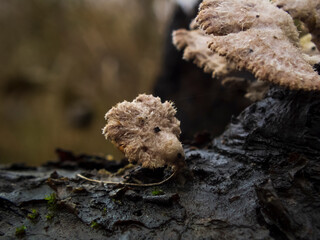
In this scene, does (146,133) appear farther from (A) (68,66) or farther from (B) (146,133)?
(A) (68,66)

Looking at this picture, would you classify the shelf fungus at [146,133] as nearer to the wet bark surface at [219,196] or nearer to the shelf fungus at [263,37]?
the wet bark surface at [219,196]

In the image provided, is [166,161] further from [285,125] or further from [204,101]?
[204,101]

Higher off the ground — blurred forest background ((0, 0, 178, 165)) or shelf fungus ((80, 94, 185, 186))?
blurred forest background ((0, 0, 178, 165))

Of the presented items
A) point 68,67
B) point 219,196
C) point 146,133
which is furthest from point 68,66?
point 219,196

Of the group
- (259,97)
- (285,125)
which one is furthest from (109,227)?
(259,97)

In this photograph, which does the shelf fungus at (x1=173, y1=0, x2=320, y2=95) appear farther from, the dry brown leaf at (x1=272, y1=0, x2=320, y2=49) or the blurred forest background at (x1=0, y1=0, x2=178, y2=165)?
the blurred forest background at (x1=0, y1=0, x2=178, y2=165)

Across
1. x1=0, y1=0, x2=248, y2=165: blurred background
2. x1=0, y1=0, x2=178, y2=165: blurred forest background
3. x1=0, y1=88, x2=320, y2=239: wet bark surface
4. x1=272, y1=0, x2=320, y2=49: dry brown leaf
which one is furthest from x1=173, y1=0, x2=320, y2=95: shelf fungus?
x1=0, y1=0, x2=178, y2=165: blurred forest background
